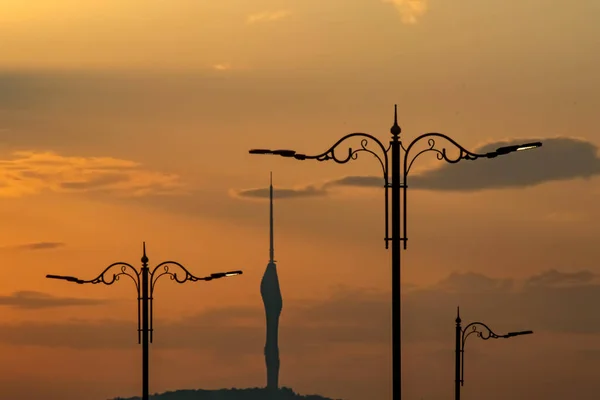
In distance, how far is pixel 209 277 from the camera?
8562 cm

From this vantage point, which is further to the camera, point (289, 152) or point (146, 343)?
point (146, 343)

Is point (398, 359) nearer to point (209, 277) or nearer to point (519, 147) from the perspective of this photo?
point (519, 147)

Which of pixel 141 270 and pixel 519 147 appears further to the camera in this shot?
pixel 141 270

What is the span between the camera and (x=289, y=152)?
208ft

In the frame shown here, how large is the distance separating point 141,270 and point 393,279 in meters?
23.3

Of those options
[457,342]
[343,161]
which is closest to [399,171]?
[343,161]

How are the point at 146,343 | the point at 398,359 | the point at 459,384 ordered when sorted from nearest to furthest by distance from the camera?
the point at 398,359, the point at 146,343, the point at 459,384

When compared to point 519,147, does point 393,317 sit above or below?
below

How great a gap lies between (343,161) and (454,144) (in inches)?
111

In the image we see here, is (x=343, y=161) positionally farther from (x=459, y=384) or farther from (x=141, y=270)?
(x=459, y=384)

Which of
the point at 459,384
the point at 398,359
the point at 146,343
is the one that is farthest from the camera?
the point at 459,384

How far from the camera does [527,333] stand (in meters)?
101

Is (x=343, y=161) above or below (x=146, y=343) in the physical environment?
above

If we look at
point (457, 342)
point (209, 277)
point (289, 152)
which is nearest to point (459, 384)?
point (457, 342)
